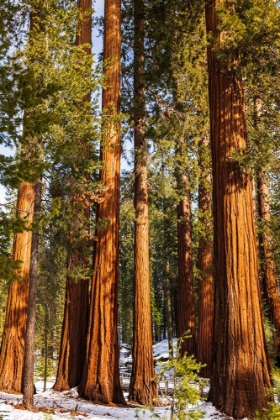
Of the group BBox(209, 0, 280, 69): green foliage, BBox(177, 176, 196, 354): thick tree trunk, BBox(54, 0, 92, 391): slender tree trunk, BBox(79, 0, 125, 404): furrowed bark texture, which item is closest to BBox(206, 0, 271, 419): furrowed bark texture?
BBox(209, 0, 280, 69): green foliage

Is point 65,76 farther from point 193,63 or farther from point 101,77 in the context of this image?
point 193,63

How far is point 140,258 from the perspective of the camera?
1145 centimetres

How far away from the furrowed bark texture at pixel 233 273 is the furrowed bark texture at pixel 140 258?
4345mm

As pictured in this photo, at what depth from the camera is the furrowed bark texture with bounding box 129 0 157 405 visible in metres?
10.7

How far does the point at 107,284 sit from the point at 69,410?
8.84ft

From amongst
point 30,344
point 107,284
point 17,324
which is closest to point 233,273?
point 107,284

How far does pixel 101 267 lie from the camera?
9430mm

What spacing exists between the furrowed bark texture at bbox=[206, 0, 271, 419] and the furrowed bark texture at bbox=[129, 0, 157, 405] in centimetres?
434

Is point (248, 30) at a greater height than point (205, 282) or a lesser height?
greater

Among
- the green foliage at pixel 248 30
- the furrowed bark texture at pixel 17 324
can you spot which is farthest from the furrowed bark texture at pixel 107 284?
the green foliage at pixel 248 30

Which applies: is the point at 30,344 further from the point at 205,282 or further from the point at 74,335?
the point at 205,282

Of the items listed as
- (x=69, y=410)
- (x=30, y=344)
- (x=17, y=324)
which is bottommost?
(x=69, y=410)

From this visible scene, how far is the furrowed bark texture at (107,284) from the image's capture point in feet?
29.4

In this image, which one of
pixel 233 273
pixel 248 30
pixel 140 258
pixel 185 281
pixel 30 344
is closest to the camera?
pixel 233 273
